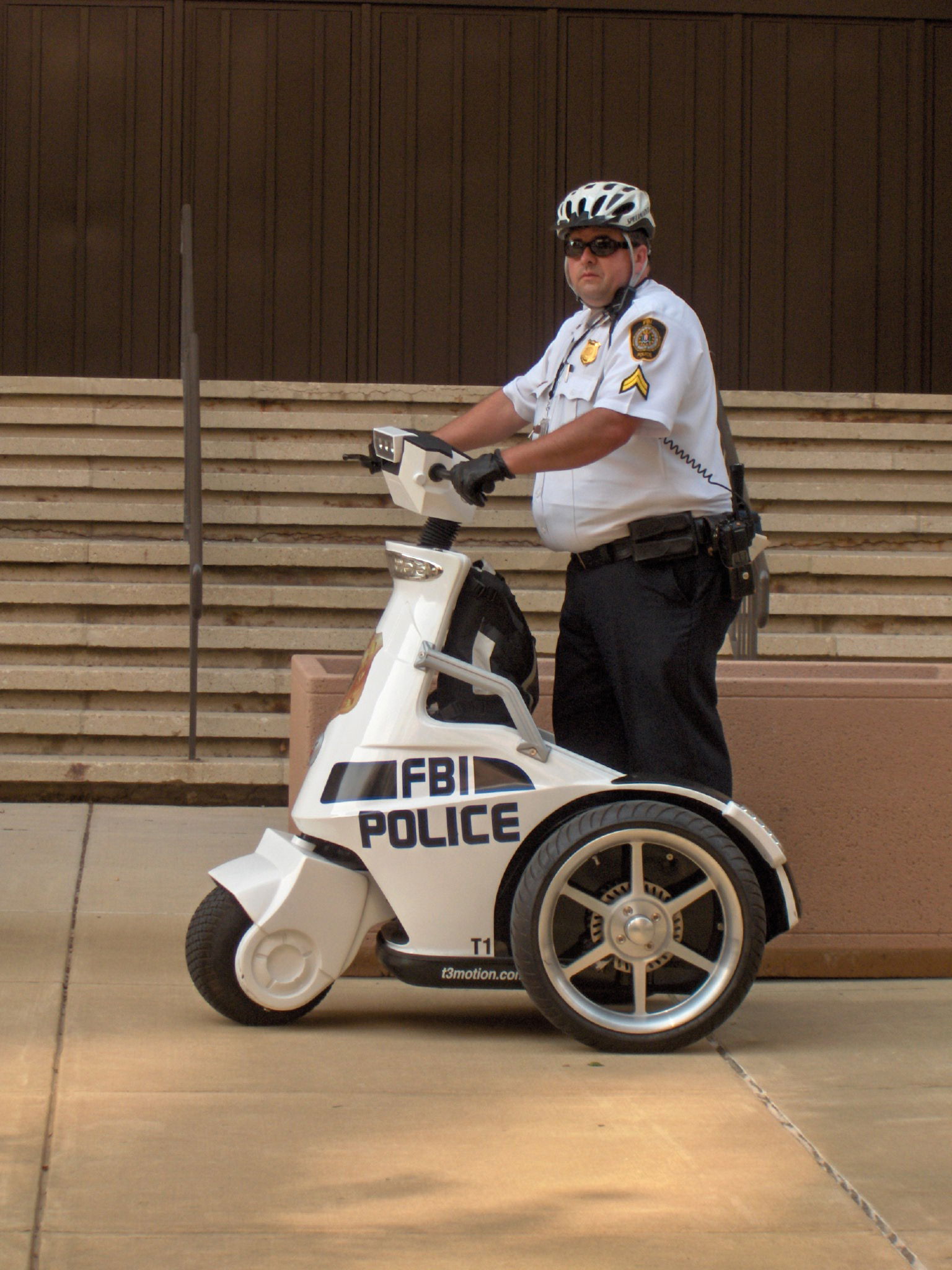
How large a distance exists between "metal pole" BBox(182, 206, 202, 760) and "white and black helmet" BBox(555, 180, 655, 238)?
296cm

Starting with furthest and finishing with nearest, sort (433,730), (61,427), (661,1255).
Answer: (61,427), (433,730), (661,1255)

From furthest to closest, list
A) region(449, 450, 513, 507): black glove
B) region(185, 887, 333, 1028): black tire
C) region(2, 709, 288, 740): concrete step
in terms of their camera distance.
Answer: region(2, 709, 288, 740): concrete step → region(185, 887, 333, 1028): black tire → region(449, 450, 513, 507): black glove

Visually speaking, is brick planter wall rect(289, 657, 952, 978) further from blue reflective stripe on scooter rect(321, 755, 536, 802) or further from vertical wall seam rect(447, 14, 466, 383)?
vertical wall seam rect(447, 14, 466, 383)

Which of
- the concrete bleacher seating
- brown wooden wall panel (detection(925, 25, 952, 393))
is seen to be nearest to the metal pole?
the concrete bleacher seating

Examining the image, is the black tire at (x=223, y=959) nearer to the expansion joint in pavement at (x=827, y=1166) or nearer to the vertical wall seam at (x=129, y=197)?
the expansion joint in pavement at (x=827, y=1166)

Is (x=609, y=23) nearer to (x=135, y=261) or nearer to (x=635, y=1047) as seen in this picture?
(x=135, y=261)

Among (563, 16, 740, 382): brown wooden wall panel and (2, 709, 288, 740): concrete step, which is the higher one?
Answer: (563, 16, 740, 382): brown wooden wall panel

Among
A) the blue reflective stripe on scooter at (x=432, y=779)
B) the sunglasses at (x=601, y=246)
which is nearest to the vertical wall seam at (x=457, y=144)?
the sunglasses at (x=601, y=246)

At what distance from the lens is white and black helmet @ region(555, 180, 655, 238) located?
3.65m

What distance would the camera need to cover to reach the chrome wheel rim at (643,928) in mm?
3473

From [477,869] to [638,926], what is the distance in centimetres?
34

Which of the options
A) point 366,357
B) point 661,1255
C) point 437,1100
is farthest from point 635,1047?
point 366,357

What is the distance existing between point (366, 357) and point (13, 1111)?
7.00 m

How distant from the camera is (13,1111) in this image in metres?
3.04
